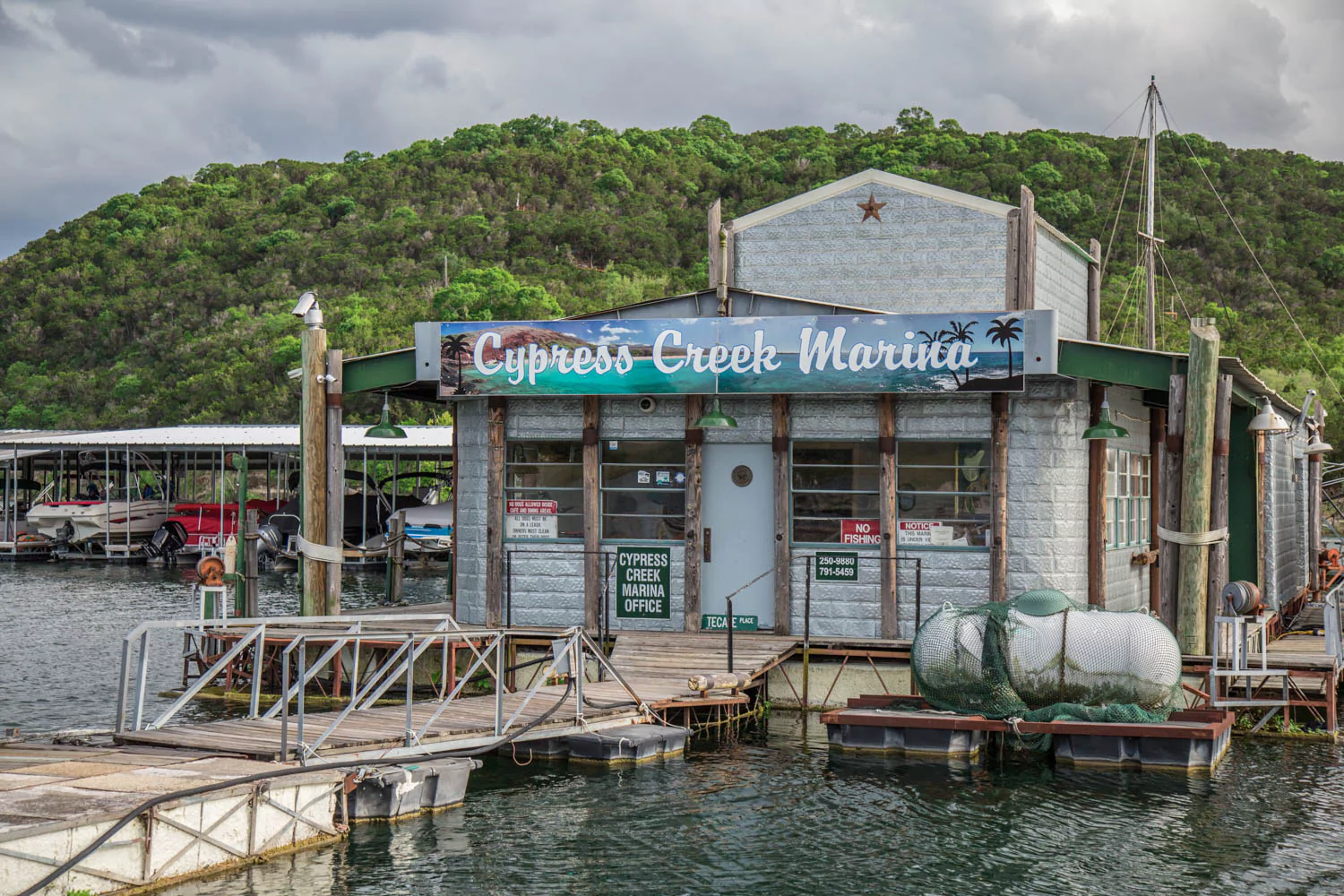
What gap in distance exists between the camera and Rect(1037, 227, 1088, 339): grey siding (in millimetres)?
18969

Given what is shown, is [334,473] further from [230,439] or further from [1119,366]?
[230,439]

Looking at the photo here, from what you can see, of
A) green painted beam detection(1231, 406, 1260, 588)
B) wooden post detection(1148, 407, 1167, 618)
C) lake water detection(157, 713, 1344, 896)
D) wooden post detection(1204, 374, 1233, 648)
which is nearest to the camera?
lake water detection(157, 713, 1344, 896)

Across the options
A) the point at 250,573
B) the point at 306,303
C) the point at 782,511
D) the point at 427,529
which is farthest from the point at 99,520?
the point at 782,511

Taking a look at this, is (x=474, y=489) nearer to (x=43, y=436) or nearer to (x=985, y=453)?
(x=985, y=453)

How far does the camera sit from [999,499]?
16922 millimetres

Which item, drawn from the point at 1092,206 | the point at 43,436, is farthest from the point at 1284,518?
the point at 1092,206

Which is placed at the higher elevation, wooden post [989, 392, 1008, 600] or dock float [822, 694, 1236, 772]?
wooden post [989, 392, 1008, 600]

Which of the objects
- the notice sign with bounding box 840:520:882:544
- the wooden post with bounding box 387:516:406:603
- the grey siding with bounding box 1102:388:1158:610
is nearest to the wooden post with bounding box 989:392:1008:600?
the notice sign with bounding box 840:520:882:544

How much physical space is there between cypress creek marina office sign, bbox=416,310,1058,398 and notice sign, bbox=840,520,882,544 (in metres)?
1.71

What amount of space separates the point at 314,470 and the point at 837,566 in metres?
6.92

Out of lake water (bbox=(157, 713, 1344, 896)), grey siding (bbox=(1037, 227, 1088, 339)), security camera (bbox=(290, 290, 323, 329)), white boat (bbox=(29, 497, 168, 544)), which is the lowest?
lake water (bbox=(157, 713, 1344, 896))

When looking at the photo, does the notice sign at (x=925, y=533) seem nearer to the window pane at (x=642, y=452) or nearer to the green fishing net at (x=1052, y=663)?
the green fishing net at (x=1052, y=663)

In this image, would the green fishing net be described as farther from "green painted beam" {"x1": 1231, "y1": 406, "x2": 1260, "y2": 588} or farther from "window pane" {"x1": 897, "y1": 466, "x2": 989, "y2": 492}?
"green painted beam" {"x1": 1231, "y1": 406, "x2": 1260, "y2": 588}

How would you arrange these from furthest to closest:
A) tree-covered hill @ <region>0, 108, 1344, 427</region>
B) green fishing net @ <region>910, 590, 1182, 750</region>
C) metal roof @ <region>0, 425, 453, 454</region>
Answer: tree-covered hill @ <region>0, 108, 1344, 427</region> → metal roof @ <region>0, 425, 453, 454</region> → green fishing net @ <region>910, 590, 1182, 750</region>
